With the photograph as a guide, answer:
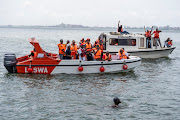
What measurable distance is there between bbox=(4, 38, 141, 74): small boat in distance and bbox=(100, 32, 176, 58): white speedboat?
236 inches

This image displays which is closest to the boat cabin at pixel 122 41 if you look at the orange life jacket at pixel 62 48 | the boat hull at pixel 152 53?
the boat hull at pixel 152 53

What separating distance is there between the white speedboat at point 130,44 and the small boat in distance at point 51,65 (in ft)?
19.7

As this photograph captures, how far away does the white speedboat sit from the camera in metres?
23.8

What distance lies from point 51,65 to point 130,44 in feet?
31.6

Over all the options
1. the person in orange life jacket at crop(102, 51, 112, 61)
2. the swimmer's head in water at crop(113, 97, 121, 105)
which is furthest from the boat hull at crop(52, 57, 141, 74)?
the swimmer's head in water at crop(113, 97, 121, 105)

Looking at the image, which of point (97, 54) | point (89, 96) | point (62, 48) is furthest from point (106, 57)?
point (89, 96)

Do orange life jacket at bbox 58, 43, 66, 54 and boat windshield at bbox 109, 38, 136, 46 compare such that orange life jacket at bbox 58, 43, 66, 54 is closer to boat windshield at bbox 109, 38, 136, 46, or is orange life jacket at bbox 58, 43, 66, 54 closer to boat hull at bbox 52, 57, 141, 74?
boat hull at bbox 52, 57, 141, 74

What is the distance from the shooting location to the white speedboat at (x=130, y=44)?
23812mm

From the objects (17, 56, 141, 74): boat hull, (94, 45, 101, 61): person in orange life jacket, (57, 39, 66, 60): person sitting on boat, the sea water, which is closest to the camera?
the sea water

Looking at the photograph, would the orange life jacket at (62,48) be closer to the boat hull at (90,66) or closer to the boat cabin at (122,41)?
the boat hull at (90,66)

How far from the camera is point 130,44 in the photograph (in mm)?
24516

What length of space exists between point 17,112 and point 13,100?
5.23ft

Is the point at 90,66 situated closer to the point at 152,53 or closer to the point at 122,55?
the point at 122,55

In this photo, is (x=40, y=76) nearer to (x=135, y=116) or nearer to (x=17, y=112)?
(x=17, y=112)
